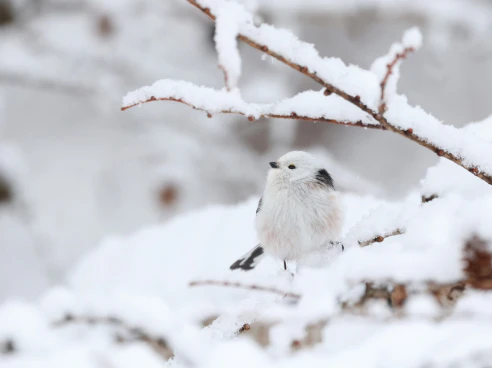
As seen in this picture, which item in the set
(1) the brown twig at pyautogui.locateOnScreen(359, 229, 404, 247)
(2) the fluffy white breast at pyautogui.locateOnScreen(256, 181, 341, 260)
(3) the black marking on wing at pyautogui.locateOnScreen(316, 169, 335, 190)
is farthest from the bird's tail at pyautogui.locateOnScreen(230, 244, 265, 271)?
(1) the brown twig at pyautogui.locateOnScreen(359, 229, 404, 247)

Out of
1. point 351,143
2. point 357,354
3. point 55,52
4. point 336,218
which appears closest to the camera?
point 357,354

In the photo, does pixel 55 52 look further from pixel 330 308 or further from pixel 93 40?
pixel 330 308

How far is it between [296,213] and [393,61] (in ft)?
2.39

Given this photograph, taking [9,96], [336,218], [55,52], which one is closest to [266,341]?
[336,218]

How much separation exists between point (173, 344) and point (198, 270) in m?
1.07

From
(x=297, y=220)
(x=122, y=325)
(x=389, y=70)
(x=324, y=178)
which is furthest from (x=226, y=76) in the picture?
(x=324, y=178)

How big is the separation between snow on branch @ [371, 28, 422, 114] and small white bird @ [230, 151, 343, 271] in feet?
1.79

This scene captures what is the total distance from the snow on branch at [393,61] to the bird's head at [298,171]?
72cm

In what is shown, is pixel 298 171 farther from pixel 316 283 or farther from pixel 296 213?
pixel 316 283

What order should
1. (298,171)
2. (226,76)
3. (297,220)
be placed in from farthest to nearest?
(298,171), (297,220), (226,76)

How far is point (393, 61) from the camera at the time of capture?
605 millimetres

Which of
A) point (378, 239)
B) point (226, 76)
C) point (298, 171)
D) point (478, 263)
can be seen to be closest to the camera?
point (478, 263)

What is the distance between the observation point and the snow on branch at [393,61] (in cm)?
57

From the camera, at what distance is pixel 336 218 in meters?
1.29
